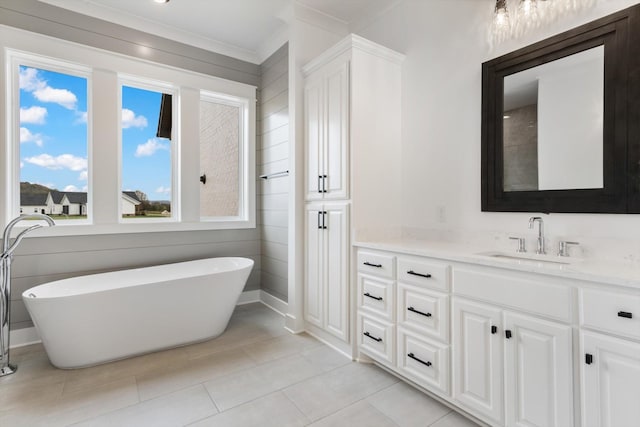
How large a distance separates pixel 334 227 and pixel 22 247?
8.52ft

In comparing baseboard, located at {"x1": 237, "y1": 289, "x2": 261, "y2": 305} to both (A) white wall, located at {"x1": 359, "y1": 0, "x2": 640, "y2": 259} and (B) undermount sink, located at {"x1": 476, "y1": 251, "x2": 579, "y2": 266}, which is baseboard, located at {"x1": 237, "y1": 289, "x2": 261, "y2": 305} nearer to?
(A) white wall, located at {"x1": 359, "y1": 0, "x2": 640, "y2": 259}

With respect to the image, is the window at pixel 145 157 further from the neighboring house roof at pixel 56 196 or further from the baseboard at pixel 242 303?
the baseboard at pixel 242 303

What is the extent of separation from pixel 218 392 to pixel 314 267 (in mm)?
1207

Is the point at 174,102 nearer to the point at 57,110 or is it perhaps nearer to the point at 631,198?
the point at 57,110

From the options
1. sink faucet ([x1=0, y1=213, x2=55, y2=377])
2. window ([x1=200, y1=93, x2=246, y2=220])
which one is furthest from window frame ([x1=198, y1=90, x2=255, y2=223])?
sink faucet ([x1=0, y1=213, x2=55, y2=377])

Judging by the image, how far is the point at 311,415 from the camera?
5.95ft

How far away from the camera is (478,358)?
167cm

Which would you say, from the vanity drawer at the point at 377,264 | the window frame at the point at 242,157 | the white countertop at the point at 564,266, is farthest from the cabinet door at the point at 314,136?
the window frame at the point at 242,157

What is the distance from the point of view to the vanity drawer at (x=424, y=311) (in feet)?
6.04

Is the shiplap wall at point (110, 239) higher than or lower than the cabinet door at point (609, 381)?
higher

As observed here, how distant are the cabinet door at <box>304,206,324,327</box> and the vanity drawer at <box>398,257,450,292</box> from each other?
0.87m

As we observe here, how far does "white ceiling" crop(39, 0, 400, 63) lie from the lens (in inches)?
114

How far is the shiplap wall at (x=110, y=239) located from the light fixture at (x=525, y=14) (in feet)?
7.67

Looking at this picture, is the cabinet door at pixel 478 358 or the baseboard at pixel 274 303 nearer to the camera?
the cabinet door at pixel 478 358
